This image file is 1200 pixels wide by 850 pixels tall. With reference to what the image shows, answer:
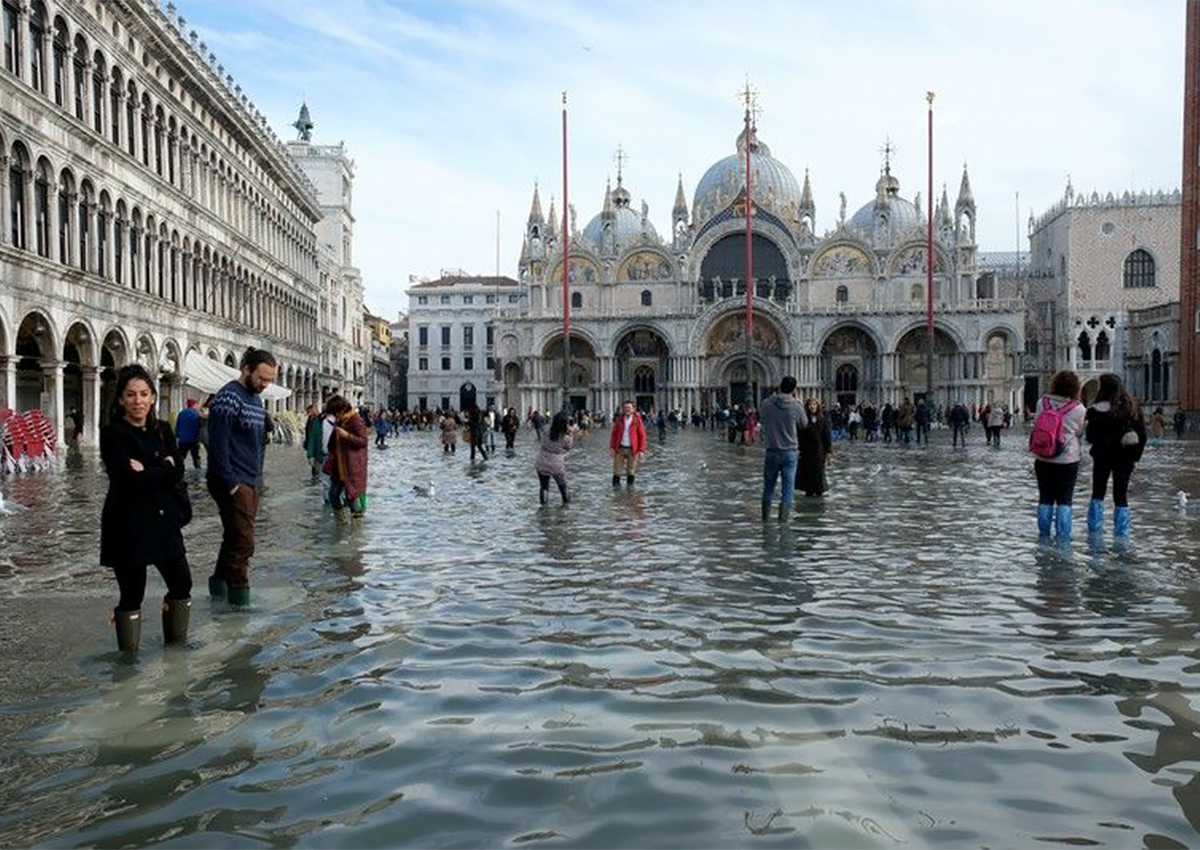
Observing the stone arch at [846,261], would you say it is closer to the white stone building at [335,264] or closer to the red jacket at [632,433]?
the white stone building at [335,264]

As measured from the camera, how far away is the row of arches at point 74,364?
87.4ft

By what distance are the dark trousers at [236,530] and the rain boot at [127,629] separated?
1.25m

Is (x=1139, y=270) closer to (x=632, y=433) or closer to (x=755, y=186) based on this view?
(x=755, y=186)

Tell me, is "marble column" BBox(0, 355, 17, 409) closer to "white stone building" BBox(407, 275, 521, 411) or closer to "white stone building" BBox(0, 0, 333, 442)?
"white stone building" BBox(0, 0, 333, 442)

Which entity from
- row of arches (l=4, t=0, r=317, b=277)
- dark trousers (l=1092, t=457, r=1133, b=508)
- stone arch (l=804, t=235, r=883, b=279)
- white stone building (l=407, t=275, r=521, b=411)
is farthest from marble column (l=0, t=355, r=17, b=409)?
white stone building (l=407, t=275, r=521, b=411)

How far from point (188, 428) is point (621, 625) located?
12383 millimetres

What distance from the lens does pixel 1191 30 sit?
46.4 m

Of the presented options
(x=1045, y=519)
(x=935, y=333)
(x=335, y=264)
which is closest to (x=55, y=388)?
(x=1045, y=519)

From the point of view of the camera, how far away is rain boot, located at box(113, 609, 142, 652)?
606cm

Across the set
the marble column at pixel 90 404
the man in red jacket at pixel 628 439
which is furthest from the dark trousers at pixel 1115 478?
the marble column at pixel 90 404

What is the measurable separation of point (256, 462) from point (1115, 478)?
24.9 ft

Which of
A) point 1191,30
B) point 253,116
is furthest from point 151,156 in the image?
point 1191,30

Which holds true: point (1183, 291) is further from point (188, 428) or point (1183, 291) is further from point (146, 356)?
point (188, 428)

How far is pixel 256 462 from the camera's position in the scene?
749 cm
